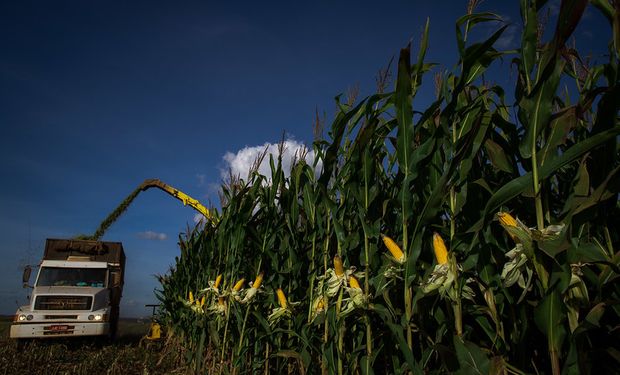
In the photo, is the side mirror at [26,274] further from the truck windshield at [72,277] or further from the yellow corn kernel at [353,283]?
the yellow corn kernel at [353,283]

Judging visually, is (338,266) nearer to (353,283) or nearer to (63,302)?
(353,283)

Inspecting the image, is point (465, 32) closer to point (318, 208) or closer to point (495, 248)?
point (495, 248)

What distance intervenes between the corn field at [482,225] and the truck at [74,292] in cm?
918

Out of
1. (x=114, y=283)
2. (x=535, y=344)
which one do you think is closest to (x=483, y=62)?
(x=535, y=344)

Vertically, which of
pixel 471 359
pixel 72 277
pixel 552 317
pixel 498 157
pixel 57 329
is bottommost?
pixel 57 329

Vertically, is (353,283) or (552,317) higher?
(353,283)

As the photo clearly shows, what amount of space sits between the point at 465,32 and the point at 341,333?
7.22ft

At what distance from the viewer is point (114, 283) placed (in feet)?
42.2

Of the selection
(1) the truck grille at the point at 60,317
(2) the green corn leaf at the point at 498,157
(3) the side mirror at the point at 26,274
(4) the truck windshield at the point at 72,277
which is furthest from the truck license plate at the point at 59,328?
(2) the green corn leaf at the point at 498,157

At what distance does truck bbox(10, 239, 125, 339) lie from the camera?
10180mm

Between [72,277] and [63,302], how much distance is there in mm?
1077

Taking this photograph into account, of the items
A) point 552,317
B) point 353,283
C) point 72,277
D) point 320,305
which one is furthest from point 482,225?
point 72,277

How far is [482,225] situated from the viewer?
1.68m

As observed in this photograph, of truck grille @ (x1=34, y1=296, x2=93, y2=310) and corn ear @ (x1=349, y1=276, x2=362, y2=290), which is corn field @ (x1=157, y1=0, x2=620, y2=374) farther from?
truck grille @ (x1=34, y1=296, x2=93, y2=310)
